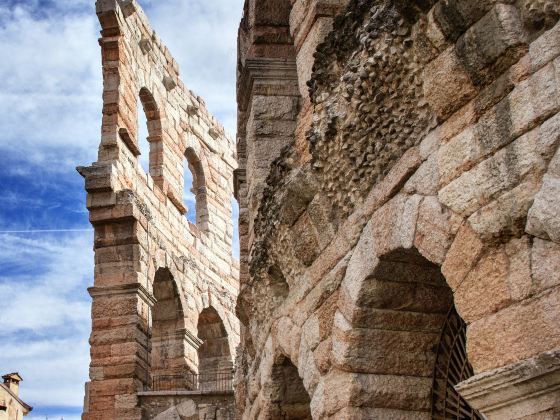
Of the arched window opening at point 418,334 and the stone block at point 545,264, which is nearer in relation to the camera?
the stone block at point 545,264

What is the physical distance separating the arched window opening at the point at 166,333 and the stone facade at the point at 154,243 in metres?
0.02

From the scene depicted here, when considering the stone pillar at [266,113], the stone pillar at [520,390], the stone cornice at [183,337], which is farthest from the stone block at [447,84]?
the stone cornice at [183,337]

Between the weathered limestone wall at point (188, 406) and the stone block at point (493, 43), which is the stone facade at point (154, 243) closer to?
the weathered limestone wall at point (188, 406)

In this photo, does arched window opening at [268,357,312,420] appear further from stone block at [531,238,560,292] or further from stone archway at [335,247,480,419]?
stone block at [531,238,560,292]

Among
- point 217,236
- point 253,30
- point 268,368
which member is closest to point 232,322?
point 217,236

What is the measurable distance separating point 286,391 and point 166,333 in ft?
28.1

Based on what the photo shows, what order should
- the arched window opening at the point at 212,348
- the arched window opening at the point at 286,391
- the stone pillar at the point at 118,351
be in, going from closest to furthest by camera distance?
the arched window opening at the point at 286,391, the stone pillar at the point at 118,351, the arched window opening at the point at 212,348

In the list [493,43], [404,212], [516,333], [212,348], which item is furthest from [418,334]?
[212,348]

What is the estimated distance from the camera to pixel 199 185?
17609 millimetres

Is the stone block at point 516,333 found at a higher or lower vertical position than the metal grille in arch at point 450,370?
lower

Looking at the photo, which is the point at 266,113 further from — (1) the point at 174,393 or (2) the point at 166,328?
(2) the point at 166,328

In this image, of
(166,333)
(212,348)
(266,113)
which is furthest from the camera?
(212,348)

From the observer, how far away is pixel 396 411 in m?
4.67

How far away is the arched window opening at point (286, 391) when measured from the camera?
612cm
